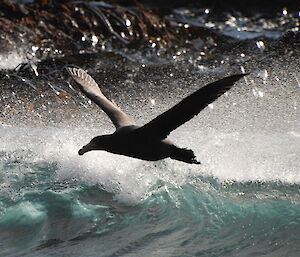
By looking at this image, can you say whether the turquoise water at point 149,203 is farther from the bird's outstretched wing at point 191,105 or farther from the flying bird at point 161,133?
the bird's outstretched wing at point 191,105

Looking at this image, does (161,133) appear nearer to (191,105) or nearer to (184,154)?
(184,154)

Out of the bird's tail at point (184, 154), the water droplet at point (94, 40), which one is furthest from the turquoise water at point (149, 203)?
the water droplet at point (94, 40)

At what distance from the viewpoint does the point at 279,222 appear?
5.35 m

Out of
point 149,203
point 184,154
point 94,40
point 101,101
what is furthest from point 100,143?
point 94,40

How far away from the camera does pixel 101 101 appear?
5.57m

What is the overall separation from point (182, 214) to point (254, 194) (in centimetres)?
74

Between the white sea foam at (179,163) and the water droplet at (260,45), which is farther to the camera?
the water droplet at (260,45)

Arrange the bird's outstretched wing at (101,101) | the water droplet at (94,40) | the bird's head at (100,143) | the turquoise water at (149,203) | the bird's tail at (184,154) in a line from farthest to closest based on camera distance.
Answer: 1. the water droplet at (94,40)
2. the bird's outstretched wing at (101,101)
3. the turquoise water at (149,203)
4. the bird's head at (100,143)
5. the bird's tail at (184,154)

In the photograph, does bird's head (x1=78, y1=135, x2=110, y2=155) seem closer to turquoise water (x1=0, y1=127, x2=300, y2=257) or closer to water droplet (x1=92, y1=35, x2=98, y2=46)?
turquoise water (x1=0, y1=127, x2=300, y2=257)

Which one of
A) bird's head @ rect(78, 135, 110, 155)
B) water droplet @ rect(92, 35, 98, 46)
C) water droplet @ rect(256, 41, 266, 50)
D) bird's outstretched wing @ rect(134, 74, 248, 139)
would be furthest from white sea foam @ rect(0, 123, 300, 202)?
water droplet @ rect(92, 35, 98, 46)

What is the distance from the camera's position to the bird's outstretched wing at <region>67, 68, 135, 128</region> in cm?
527

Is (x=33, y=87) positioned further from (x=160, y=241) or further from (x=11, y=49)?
(x=160, y=241)

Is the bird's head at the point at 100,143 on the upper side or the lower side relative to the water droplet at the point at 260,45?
lower

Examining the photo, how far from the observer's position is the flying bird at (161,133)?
4340 mm
